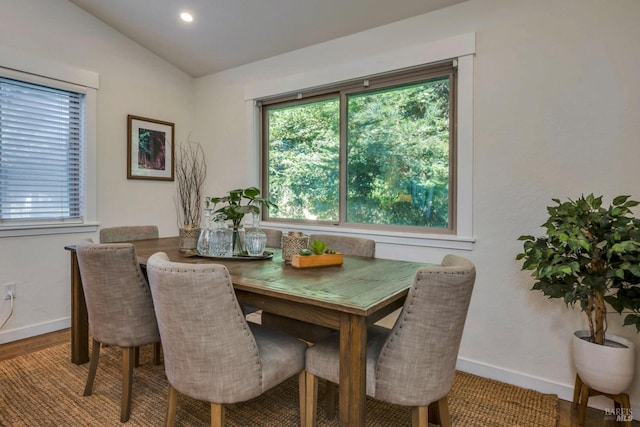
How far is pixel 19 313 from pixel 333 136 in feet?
9.69

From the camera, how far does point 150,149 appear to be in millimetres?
3662

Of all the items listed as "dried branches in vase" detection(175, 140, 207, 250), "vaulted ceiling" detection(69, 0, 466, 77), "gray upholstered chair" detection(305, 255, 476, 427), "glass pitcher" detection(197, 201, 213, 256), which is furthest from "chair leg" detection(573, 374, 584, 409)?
"dried branches in vase" detection(175, 140, 207, 250)

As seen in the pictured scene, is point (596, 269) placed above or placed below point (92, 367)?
above

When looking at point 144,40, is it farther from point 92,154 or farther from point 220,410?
point 220,410

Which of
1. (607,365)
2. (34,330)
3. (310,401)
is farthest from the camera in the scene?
(34,330)

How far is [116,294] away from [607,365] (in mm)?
2417

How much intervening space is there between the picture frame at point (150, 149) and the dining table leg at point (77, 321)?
1.37 m

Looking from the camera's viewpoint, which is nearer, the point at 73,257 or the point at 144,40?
the point at 73,257

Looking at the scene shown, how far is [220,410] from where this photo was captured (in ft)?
4.42

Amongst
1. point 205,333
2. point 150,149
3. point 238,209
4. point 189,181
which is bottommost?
point 205,333

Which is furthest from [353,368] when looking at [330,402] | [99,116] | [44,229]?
[99,116]

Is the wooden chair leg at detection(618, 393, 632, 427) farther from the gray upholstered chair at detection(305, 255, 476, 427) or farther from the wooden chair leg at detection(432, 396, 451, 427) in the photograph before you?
the gray upholstered chair at detection(305, 255, 476, 427)

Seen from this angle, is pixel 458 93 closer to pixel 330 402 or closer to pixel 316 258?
pixel 316 258

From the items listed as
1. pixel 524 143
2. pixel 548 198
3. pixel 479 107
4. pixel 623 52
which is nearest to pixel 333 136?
pixel 479 107
